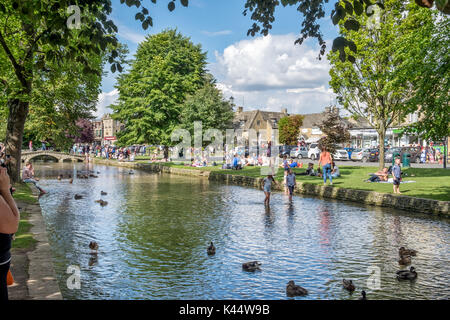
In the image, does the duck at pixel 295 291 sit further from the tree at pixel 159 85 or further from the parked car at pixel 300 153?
the parked car at pixel 300 153

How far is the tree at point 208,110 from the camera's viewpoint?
1622 inches

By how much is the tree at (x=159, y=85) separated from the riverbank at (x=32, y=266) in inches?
1447

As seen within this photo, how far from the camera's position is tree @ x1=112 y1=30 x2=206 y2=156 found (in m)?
48.5

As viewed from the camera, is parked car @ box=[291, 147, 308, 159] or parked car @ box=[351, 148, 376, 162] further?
parked car @ box=[291, 147, 308, 159]

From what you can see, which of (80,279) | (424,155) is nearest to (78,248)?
(80,279)

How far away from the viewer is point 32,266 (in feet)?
24.5

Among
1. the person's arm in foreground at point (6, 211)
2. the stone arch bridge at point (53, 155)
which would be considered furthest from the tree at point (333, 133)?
the stone arch bridge at point (53, 155)

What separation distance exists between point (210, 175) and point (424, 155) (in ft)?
69.4

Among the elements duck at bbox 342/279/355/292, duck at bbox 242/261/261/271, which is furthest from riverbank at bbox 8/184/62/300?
duck at bbox 342/279/355/292

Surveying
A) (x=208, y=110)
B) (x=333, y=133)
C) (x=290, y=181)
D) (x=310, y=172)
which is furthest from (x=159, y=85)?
(x=290, y=181)

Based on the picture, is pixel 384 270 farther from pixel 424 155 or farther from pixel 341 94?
pixel 424 155

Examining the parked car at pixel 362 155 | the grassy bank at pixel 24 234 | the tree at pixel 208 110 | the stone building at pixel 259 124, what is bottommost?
the grassy bank at pixel 24 234

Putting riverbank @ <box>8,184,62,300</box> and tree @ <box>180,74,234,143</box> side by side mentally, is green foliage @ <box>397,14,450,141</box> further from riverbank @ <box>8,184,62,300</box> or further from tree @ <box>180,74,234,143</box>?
tree @ <box>180,74,234,143</box>

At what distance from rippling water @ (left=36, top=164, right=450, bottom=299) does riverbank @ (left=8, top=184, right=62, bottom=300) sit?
546 mm
